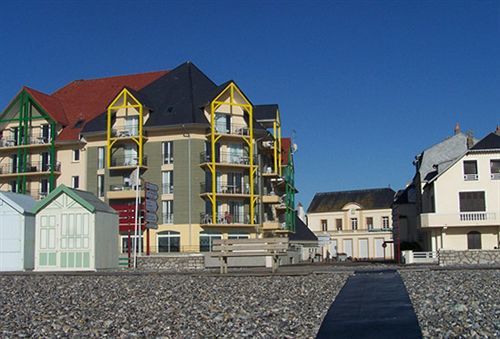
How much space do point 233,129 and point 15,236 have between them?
25.2m

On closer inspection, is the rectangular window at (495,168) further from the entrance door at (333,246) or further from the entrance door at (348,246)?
the entrance door at (333,246)

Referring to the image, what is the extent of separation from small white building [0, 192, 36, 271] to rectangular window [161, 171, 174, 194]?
21749 millimetres

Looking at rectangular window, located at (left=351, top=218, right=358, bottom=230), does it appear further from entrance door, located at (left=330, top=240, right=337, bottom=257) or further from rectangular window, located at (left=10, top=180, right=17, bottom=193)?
rectangular window, located at (left=10, top=180, right=17, bottom=193)

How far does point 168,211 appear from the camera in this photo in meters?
48.5

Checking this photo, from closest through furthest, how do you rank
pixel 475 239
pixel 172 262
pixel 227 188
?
pixel 172 262 → pixel 475 239 → pixel 227 188

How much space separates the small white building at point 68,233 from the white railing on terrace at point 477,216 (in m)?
26.1

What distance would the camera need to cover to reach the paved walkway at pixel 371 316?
318 inches

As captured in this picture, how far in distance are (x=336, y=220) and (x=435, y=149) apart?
36450mm

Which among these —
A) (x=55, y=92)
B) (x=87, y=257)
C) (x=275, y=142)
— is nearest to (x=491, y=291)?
(x=87, y=257)

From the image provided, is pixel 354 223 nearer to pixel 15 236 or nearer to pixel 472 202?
pixel 472 202

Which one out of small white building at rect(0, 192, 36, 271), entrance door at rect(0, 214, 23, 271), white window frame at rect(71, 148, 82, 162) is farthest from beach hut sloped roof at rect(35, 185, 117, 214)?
white window frame at rect(71, 148, 82, 162)

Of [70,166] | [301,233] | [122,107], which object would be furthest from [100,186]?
[301,233]

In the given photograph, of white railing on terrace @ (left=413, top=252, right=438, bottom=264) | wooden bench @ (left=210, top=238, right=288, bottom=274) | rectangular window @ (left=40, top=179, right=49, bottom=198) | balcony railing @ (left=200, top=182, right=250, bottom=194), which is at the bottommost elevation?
white railing on terrace @ (left=413, top=252, right=438, bottom=264)

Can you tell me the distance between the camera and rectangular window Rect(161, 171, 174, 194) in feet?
160
